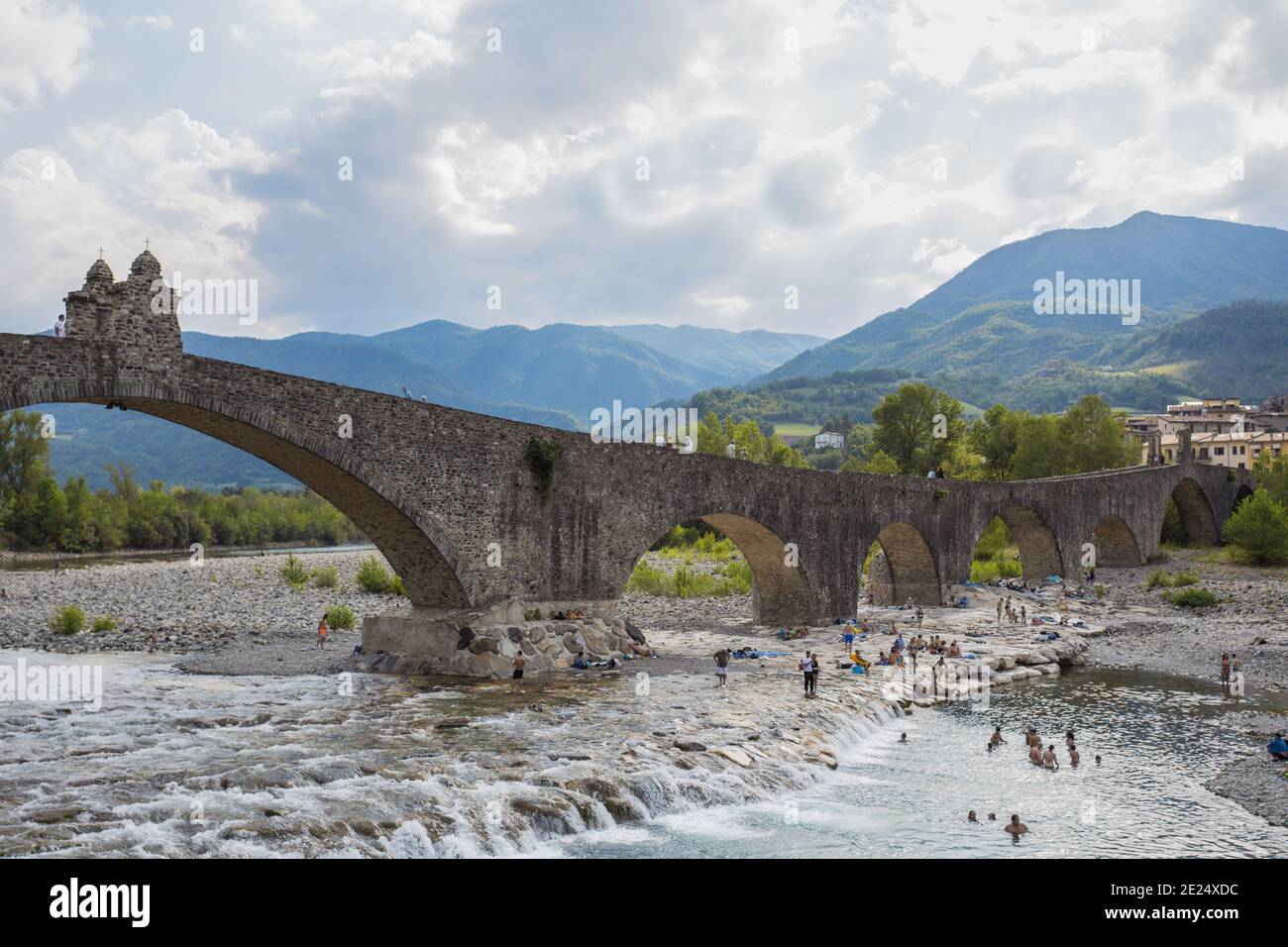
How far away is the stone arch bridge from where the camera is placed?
56.3 feet

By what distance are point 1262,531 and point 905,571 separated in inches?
943

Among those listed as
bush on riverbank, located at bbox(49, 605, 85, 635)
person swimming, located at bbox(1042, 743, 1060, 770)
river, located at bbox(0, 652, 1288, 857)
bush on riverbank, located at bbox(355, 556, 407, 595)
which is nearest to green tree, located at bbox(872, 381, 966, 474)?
bush on riverbank, located at bbox(355, 556, 407, 595)

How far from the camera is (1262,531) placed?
173 ft

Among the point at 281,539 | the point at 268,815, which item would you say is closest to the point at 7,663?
the point at 268,815

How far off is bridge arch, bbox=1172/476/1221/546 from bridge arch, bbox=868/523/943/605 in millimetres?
37369

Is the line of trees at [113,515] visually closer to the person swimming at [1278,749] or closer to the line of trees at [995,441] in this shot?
the line of trees at [995,441]

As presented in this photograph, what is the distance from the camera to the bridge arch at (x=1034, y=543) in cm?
4953

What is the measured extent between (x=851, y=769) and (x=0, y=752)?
1315 cm

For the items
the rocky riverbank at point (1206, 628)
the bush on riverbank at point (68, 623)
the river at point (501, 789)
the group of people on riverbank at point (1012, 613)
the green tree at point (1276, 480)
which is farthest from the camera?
the green tree at point (1276, 480)

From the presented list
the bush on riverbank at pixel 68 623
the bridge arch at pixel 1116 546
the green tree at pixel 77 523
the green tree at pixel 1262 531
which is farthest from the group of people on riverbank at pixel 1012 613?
the green tree at pixel 77 523

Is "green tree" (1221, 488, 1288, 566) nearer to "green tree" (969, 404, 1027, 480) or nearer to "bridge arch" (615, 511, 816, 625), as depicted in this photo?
"green tree" (969, 404, 1027, 480)

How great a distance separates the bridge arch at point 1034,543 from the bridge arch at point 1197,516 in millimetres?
24760

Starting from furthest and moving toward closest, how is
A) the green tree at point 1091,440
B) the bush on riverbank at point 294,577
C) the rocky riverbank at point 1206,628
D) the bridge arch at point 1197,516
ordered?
the green tree at point 1091,440 < the bridge arch at point 1197,516 < the bush on riverbank at point 294,577 < the rocky riverbank at point 1206,628

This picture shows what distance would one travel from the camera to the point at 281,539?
108m
